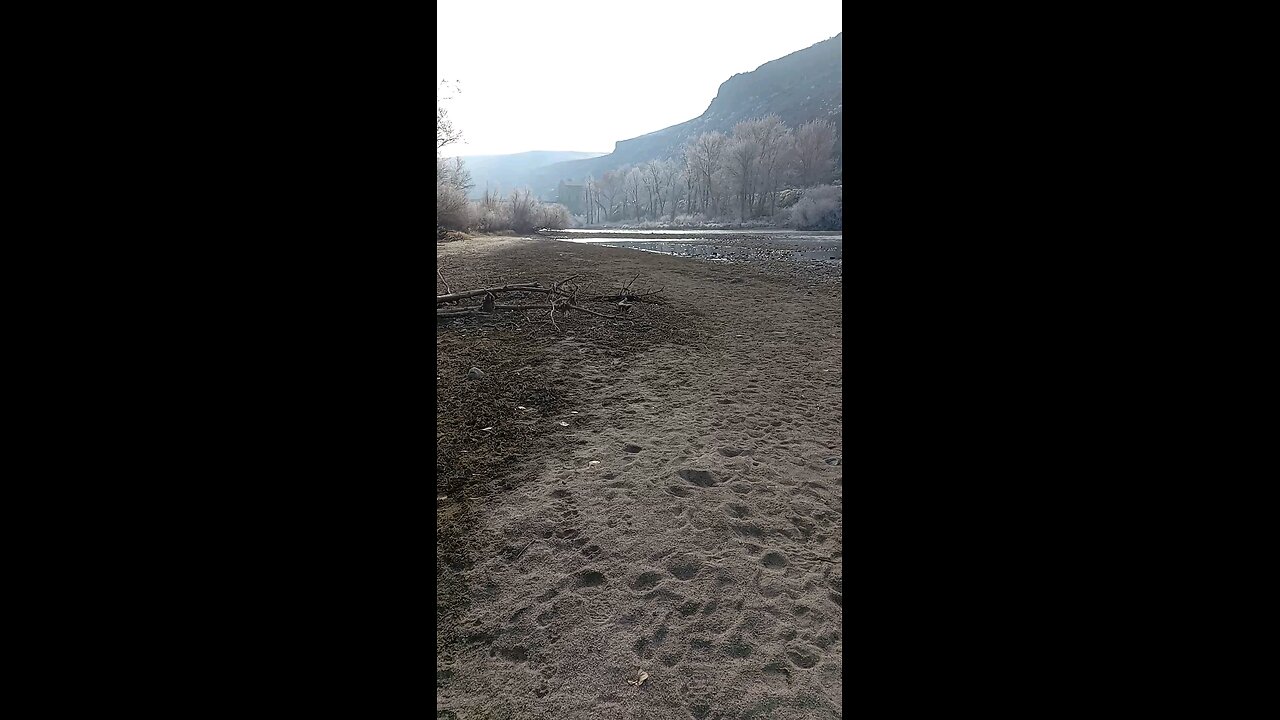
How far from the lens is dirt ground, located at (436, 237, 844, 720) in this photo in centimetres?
187

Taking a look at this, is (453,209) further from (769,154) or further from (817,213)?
(769,154)

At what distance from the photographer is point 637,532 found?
2771 millimetres

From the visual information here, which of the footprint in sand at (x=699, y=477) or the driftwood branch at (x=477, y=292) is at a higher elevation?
the driftwood branch at (x=477, y=292)

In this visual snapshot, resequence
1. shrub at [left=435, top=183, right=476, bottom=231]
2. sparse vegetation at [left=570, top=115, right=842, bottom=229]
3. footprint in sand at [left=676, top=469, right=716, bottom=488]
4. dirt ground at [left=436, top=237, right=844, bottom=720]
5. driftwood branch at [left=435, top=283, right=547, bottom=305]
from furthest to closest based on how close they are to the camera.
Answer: sparse vegetation at [left=570, top=115, right=842, bottom=229] < shrub at [left=435, top=183, right=476, bottom=231] < driftwood branch at [left=435, top=283, right=547, bottom=305] < footprint in sand at [left=676, top=469, right=716, bottom=488] < dirt ground at [left=436, top=237, right=844, bottom=720]

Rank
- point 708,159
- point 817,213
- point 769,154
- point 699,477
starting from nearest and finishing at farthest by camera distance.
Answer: point 699,477, point 817,213, point 769,154, point 708,159

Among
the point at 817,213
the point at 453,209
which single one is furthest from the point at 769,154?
the point at 453,209

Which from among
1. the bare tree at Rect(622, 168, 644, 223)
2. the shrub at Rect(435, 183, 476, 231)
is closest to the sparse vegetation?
the bare tree at Rect(622, 168, 644, 223)

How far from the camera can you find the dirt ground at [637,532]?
73.7 inches

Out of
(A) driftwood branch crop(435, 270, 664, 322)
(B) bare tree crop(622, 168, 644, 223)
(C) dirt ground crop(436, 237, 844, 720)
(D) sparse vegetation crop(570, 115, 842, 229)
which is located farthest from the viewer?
(B) bare tree crop(622, 168, 644, 223)

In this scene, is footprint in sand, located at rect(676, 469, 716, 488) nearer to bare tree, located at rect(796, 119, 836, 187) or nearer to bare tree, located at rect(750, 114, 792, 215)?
bare tree, located at rect(750, 114, 792, 215)

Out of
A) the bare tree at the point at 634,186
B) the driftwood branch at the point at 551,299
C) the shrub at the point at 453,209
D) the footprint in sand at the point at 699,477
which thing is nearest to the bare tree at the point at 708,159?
the bare tree at the point at 634,186

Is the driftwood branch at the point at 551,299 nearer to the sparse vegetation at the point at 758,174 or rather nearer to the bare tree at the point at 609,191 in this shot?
the sparse vegetation at the point at 758,174
